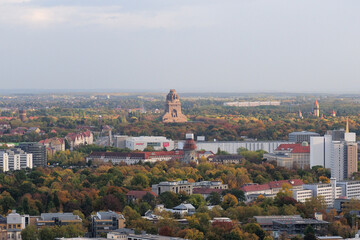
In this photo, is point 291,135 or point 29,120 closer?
point 291,135

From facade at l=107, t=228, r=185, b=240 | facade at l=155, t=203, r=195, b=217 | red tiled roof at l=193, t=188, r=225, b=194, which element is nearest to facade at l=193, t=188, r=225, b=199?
red tiled roof at l=193, t=188, r=225, b=194

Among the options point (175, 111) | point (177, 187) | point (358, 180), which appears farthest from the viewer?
point (175, 111)

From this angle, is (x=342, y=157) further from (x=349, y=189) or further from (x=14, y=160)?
(x=14, y=160)

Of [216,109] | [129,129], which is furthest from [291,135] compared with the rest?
[216,109]

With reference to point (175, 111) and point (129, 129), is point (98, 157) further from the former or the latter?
point (175, 111)

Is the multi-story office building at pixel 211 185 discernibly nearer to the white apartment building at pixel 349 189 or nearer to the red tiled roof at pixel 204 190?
the red tiled roof at pixel 204 190

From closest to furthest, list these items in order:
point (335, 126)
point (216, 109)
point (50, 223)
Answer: point (50, 223) < point (335, 126) < point (216, 109)

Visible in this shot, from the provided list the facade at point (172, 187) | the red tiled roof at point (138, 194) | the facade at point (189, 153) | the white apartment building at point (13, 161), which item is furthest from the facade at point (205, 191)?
the white apartment building at point (13, 161)
